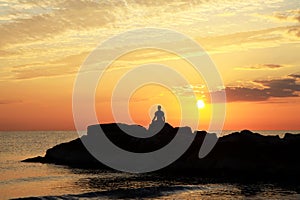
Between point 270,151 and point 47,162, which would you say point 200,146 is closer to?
point 270,151

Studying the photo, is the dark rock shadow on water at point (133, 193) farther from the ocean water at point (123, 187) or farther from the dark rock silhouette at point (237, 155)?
the dark rock silhouette at point (237, 155)

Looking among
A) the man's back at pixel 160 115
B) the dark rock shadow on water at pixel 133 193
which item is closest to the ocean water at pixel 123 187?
the dark rock shadow on water at pixel 133 193

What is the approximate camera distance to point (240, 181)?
67.8 meters

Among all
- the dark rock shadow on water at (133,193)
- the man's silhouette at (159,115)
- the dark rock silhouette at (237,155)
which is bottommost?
the dark rock shadow on water at (133,193)

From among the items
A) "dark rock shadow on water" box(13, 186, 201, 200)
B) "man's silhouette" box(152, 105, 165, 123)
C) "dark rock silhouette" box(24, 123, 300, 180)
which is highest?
"man's silhouette" box(152, 105, 165, 123)

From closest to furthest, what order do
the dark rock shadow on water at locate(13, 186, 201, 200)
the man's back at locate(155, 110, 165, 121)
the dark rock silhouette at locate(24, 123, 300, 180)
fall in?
the dark rock shadow on water at locate(13, 186, 201, 200), the dark rock silhouette at locate(24, 123, 300, 180), the man's back at locate(155, 110, 165, 121)

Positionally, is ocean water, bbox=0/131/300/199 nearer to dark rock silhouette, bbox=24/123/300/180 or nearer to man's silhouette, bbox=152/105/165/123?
dark rock silhouette, bbox=24/123/300/180

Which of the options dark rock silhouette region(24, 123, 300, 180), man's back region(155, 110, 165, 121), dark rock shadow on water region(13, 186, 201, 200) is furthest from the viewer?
man's back region(155, 110, 165, 121)

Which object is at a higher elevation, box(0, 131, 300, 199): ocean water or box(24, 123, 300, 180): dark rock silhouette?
box(24, 123, 300, 180): dark rock silhouette

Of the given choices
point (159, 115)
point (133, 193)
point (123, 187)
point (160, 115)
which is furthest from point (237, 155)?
point (133, 193)

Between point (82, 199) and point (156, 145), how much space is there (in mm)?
41575

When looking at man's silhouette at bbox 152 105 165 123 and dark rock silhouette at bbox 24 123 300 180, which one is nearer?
dark rock silhouette at bbox 24 123 300 180

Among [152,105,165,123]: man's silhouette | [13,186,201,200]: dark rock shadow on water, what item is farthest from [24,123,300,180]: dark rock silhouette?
[13,186,201,200]: dark rock shadow on water

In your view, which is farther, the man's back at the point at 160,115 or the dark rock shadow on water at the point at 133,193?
the man's back at the point at 160,115
